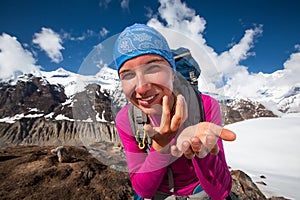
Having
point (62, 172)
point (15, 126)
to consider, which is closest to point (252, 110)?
point (15, 126)

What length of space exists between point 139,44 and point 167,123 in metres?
0.58

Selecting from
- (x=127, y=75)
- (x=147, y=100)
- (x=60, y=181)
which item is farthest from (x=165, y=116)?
(x=60, y=181)

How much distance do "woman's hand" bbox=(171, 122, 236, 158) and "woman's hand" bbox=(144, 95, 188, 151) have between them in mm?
74

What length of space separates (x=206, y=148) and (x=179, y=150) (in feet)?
0.45

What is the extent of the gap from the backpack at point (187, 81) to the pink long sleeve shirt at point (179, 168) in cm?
8

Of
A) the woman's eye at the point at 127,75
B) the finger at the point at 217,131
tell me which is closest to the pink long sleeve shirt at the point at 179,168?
the woman's eye at the point at 127,75

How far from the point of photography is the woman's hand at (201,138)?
920 mm

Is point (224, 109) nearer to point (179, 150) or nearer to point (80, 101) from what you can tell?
point (179, 150)

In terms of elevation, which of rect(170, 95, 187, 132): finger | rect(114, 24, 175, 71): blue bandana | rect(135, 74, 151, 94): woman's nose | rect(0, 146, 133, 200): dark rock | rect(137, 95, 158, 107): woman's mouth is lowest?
rect(0, 146, 133, 200): dark rock

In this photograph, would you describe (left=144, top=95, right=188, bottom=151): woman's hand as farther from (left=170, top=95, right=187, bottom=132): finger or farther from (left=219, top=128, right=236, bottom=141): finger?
(left=219, top=128, right=236, bottom=141): finger

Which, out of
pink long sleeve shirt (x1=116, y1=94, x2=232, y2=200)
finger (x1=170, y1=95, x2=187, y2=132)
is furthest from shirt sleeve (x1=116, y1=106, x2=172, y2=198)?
finger (x1=170, y1=95, x2=187, y2=132)

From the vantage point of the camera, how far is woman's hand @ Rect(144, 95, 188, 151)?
1.05 metres

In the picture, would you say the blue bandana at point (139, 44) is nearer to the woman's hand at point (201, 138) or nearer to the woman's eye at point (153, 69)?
the woman's eye at point (153, 69)

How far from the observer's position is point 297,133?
75.7 feet
